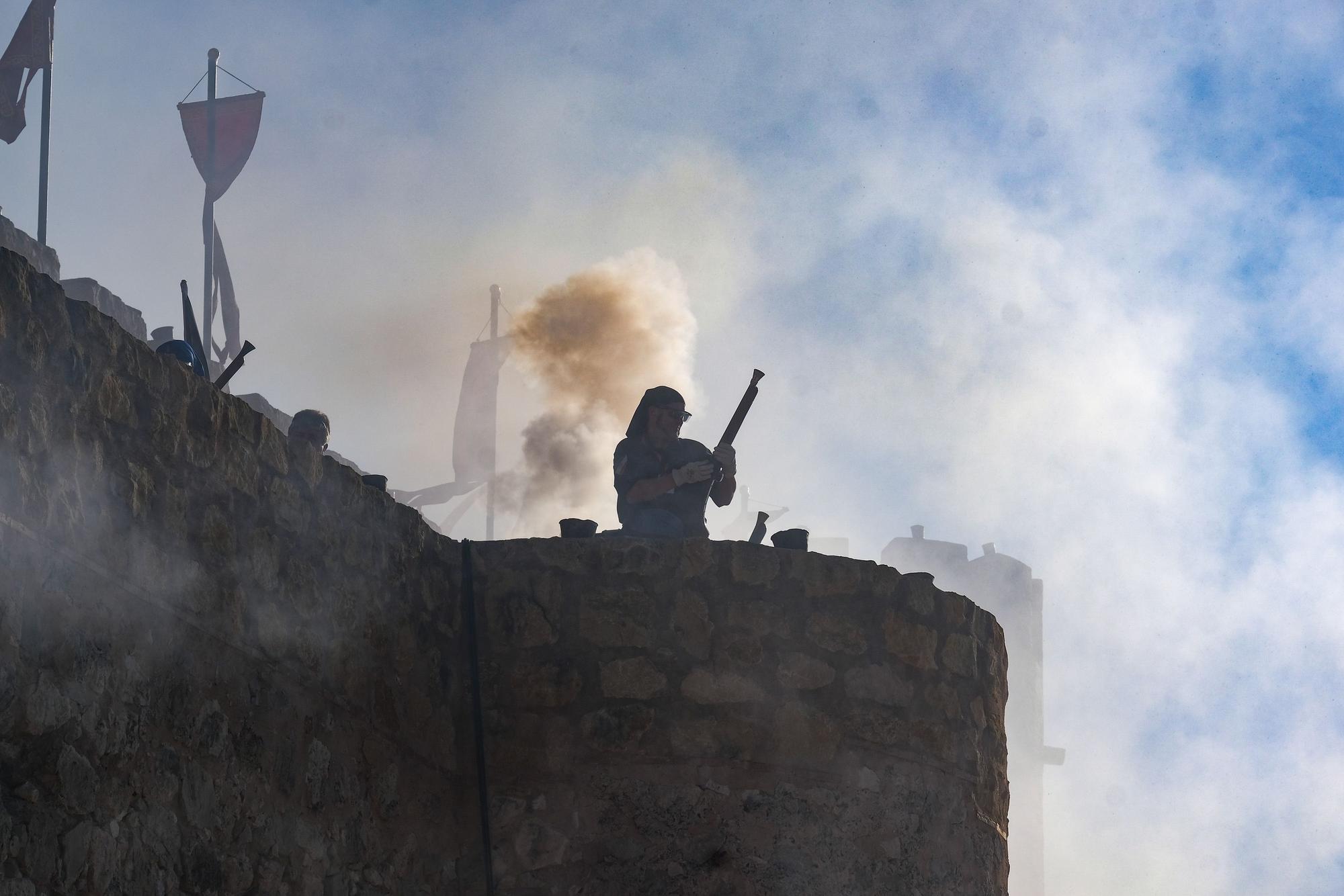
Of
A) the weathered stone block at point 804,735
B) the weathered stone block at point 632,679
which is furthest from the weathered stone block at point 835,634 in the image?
the weathered stone block at point 632,679

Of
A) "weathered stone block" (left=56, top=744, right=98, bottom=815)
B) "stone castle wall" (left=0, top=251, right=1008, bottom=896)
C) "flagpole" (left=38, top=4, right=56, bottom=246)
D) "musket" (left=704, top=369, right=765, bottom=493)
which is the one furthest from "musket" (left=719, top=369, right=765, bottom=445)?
"flagpole" (left=38, top=4, right=56, bottom=246)

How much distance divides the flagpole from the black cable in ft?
33.8

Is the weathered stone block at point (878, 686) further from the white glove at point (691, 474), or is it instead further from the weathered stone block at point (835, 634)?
the white glove at point (691, 474)

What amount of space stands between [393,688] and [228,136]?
1457 centimetres

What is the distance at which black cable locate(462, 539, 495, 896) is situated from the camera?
4777 millimetres

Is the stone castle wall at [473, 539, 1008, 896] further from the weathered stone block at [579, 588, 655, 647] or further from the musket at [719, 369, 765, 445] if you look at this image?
the musket at [719, 369, 765, 445]

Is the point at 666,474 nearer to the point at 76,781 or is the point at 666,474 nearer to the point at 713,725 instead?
the point at 713,725

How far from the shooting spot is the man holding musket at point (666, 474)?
5.66 m

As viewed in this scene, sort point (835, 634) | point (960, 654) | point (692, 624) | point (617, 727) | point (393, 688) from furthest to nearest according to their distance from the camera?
point (960, 654)
point (835, 634)
point (692, 624)
point (617, 727)
point (393, 688)

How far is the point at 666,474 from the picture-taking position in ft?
19.0

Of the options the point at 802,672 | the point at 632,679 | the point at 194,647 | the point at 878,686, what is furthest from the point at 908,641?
the point at 194,647

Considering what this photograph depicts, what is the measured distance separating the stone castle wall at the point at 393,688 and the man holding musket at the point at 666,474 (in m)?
0.63

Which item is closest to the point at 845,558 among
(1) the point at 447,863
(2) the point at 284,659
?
(1) the point at 447,863

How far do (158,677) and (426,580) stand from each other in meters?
1.40
